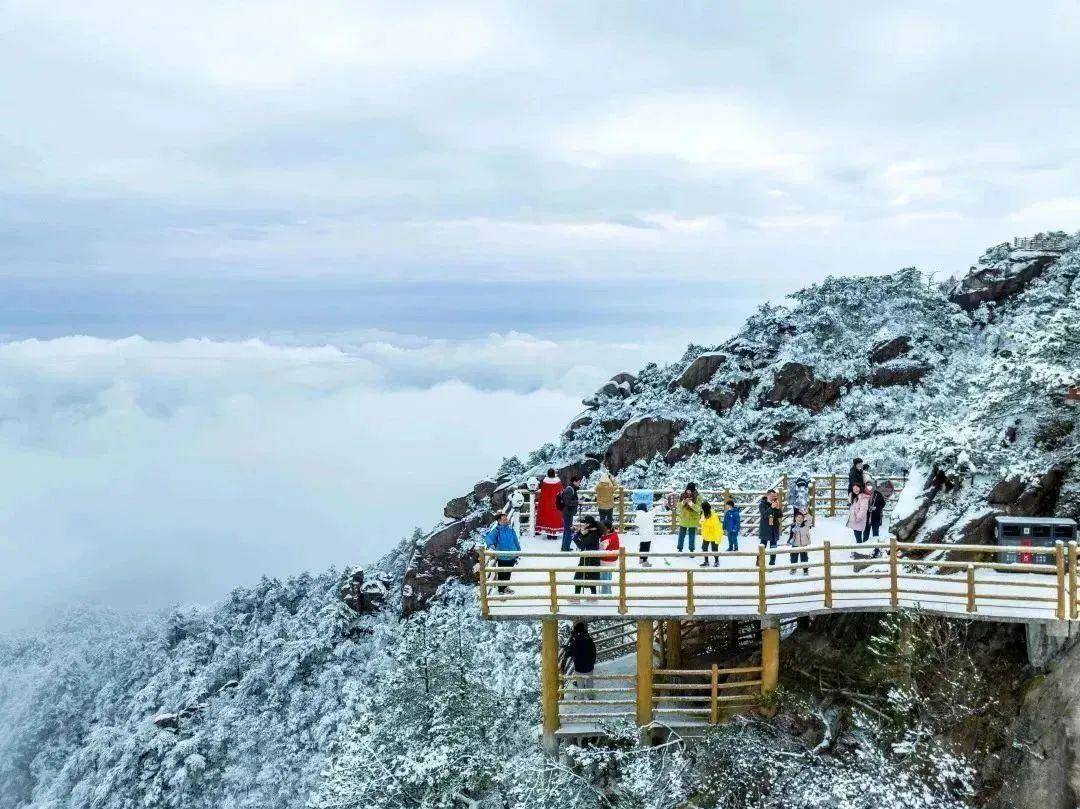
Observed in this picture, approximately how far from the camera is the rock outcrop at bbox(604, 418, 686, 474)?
A: 52.5 metres

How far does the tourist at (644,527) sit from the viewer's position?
2102 cm

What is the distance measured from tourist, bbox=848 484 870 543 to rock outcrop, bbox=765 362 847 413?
33.3m

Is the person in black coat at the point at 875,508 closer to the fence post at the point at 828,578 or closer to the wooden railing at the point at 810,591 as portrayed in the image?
the wooden railing at the point at 810,591

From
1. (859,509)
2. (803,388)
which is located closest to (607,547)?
(859,509)

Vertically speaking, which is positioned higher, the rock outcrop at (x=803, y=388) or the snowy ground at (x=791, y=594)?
the rock outcrop at (x=803, y=388)

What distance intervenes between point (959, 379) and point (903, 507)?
3202 cm

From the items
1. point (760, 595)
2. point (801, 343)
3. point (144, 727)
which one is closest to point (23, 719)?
point (144, 727)

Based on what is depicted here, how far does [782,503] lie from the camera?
70.3ft

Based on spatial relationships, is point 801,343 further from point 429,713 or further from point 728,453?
point 429,713

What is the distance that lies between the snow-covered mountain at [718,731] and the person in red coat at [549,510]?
5.58 m

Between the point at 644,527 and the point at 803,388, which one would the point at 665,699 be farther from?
the point at 803,388

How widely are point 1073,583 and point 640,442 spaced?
121 feet

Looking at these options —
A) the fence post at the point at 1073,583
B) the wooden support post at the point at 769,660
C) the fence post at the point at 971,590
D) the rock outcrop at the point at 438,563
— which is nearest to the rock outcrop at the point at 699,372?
the rock outcrop at the point at 438,563

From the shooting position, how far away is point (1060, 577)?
16.1 meters
